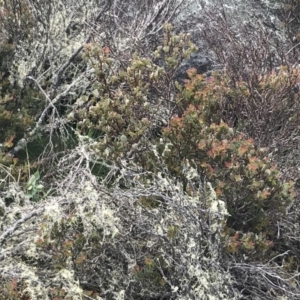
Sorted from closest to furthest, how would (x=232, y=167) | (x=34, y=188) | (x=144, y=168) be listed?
(x=232, y=167) < (x=144, y=168) < (x=34, y=188)

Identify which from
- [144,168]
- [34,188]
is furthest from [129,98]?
[34,188]

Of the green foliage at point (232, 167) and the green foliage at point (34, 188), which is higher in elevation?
the green foliage at point (232, 167)

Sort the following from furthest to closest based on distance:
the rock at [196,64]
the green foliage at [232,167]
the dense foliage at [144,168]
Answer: the rock at [196,64], the green foliage at [232,167], the dense foliage at [144,168]

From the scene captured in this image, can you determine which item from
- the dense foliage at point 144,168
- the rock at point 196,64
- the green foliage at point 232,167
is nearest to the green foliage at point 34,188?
the dense foliage at point 144,168

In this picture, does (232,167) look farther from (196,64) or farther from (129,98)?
(196,64)

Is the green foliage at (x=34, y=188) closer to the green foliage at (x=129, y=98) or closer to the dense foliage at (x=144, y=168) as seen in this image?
the dense foliage at (x=144, y=168)

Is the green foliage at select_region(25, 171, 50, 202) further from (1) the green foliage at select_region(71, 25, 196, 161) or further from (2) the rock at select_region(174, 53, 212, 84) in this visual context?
(2) the rock at select_region(174, 53, 212, 84)

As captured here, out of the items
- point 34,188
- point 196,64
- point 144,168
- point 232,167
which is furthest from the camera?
point 196,64

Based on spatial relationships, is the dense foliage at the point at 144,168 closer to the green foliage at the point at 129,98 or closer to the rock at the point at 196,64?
the green foliage at the point at 129,98

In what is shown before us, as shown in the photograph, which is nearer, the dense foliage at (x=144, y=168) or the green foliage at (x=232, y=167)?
the dense foliage at (x=144, y=168)

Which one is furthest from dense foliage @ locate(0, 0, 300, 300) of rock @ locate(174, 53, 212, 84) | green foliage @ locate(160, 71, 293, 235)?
rock @ locate(174, 53, 212, 84)

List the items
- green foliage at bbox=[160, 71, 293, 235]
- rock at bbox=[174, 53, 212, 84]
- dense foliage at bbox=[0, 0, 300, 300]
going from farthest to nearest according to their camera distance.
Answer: rock at bbox=[174, 53, 212, 84] → green foliage at bbox=[160, 71, 293, 235] → dense foliage at bbox=[0, 0, 300, 300]

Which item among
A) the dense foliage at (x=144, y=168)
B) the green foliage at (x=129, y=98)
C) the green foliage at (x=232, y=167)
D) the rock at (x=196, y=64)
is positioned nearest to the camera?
the dense foliage at (x=144, y=168)

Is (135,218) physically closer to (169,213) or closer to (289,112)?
(169,213)
